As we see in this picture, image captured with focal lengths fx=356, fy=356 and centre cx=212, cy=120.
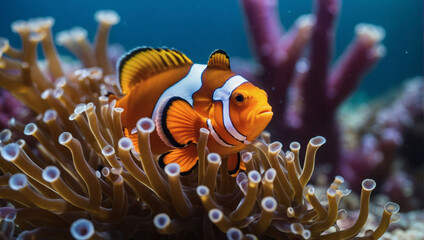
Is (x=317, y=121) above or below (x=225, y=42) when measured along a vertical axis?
below

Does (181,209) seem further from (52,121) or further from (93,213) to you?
(52,121)

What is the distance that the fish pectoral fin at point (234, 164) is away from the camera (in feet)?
3.68

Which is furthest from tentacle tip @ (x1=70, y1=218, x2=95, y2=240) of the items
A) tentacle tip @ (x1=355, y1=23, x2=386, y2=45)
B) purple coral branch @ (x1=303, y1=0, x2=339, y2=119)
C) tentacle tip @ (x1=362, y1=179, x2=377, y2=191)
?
tentacle tip @ (x1=355, y1=23, x2=386, y2=45)

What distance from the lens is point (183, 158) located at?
1.10 m

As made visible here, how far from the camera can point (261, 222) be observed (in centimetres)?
100

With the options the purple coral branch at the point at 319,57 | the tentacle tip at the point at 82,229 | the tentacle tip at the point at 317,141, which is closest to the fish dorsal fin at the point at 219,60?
the tentacle tip at the point at 317,141

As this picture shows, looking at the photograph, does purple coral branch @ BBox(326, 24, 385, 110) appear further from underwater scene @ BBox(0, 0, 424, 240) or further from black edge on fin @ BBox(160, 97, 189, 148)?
black edge on fin @ BBox(160, 97, 189, 148)

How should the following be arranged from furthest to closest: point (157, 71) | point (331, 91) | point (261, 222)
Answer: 1. point (331, 91)
2. point (157, 71)
3. point (261, 222)

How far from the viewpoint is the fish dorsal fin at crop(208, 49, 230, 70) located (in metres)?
1.13

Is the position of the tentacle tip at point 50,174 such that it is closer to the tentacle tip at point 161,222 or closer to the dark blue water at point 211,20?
the tentacle tip at point 161,222

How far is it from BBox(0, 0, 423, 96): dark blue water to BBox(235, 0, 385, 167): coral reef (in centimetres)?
20

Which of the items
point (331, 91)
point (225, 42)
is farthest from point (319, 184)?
point (225, 42)

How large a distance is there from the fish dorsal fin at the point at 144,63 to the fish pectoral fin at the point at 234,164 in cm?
36

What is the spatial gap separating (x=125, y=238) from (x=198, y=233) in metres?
0.22
